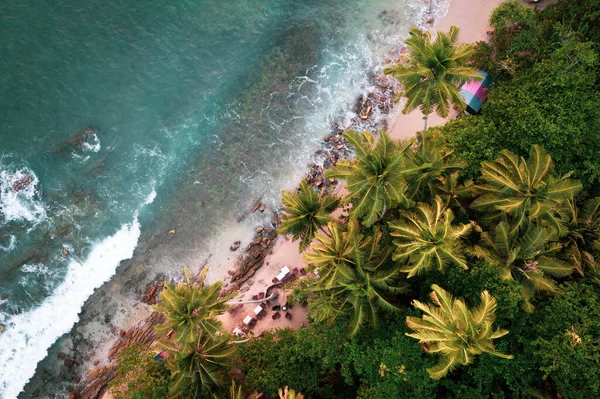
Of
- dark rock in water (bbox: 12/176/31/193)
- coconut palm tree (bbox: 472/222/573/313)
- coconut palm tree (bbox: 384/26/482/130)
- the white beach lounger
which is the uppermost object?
coconut palm tree (bbox: 384/26/482/130)

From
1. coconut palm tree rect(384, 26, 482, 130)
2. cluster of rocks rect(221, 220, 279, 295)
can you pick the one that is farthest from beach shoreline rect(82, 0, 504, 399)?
coconut palm tree rect(384, 26, 482, 130)

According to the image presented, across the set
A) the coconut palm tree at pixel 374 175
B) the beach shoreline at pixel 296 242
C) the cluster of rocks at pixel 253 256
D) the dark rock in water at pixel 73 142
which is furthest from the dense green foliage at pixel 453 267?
the dark rock in water at pixel 73 142

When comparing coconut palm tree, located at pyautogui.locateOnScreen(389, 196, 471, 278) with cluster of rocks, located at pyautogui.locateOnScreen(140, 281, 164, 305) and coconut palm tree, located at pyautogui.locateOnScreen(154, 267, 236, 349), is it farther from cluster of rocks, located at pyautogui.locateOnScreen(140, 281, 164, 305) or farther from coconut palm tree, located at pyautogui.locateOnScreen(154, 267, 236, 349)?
cluster of rocks, located at pyautogui.locateOnScreen(140, 281, 164, 305)

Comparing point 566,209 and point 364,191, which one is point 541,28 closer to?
point 566,209

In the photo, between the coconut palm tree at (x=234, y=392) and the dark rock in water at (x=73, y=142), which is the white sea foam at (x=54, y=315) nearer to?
the dark rock in water at (x=73, y=142)

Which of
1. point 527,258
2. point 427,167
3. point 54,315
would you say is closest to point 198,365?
point 54,315
